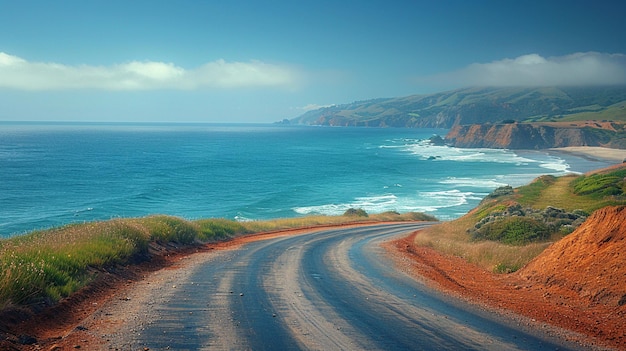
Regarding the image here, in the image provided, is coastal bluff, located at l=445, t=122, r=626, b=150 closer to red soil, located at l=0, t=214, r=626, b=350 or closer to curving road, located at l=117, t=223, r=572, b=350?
red soil, located at l=0, t=214, r=626, b=350

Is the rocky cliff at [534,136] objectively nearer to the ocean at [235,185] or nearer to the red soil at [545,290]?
the ocean at [235,185]

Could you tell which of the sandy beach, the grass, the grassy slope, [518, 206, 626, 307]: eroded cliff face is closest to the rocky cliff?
the sandy beach

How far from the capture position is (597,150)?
135750mm

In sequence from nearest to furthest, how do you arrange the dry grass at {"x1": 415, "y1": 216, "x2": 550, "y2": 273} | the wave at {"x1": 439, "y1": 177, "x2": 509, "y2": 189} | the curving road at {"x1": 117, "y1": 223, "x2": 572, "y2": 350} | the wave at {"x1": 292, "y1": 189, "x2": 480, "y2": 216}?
the curving road at {"x1": 117, "y1": 223, "x2": 572, "y2": 350}
the dry grass at {"x1": 415, "y1": 216, "x2": 550, "y2": 273}
the wave at {"x1": 292, "y1": 189, "x2": 480, "y2": 216}
the wave at {"x1": 439, "y1": 177, "x2": 509, "y2": 189}

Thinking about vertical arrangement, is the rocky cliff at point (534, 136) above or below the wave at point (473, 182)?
above

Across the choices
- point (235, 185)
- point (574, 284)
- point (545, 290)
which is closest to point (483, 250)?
point (545, 290)

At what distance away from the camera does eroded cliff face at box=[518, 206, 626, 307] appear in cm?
1127

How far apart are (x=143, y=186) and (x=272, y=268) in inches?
2617

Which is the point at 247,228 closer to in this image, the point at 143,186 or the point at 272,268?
the point at 272,268

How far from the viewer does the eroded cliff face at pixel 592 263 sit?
11266 mm

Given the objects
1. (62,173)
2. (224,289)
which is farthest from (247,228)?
(62,173)

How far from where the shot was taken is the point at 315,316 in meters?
9.80

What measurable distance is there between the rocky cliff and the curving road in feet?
532

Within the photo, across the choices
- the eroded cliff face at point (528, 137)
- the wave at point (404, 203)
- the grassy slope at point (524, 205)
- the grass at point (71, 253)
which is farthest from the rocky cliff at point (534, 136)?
the grass at point (71, 253)
